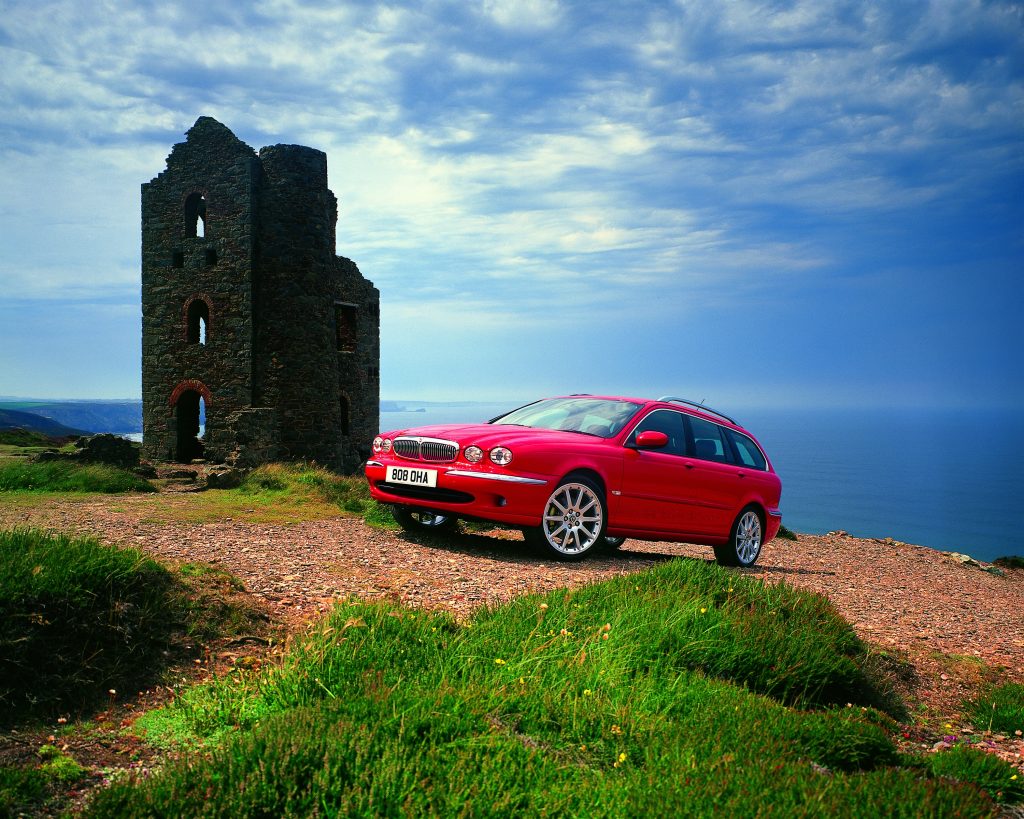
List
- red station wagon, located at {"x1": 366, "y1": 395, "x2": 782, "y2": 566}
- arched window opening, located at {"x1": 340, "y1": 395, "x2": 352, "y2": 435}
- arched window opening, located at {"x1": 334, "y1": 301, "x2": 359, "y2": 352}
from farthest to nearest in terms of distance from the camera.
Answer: arched window opening, located at {"x1": 334, "y1": 301, "x2": 359, "y2": 352} < arched window opening, located at {"x1": 340, "y1": 395, "x2": 352, "y2": 435} < red station wagon, located at {"x1": 366, "y1": 395, "x2": 782, "y2": 566}

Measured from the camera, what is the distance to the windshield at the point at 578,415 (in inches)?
383

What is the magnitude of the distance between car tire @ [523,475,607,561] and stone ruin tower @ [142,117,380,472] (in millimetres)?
16343

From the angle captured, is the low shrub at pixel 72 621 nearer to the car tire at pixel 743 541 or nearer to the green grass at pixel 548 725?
the green grass at pixel 548 725

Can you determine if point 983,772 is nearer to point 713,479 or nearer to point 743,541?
point 713,479

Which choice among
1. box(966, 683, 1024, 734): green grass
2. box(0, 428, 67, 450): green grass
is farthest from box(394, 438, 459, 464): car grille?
box(0, 428, 67, 450): green grass

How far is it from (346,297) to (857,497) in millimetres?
156084

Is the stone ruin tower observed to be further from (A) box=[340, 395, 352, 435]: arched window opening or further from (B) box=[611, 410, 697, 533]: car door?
(B) box=[611, 410, 697, 533]: car door

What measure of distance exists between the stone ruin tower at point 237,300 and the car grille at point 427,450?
597 inches

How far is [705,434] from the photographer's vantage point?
10742 mm

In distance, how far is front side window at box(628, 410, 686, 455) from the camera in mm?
9922

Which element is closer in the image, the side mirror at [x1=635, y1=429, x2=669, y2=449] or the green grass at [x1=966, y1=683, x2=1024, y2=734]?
the green grass at [x1=966, y1=683, x2=1024, y2=734]

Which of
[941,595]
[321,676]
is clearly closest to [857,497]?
[941,595]

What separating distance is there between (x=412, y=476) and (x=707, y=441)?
13.4 feet

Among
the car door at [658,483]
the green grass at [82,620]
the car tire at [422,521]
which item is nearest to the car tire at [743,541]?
the car door at [658,483]
